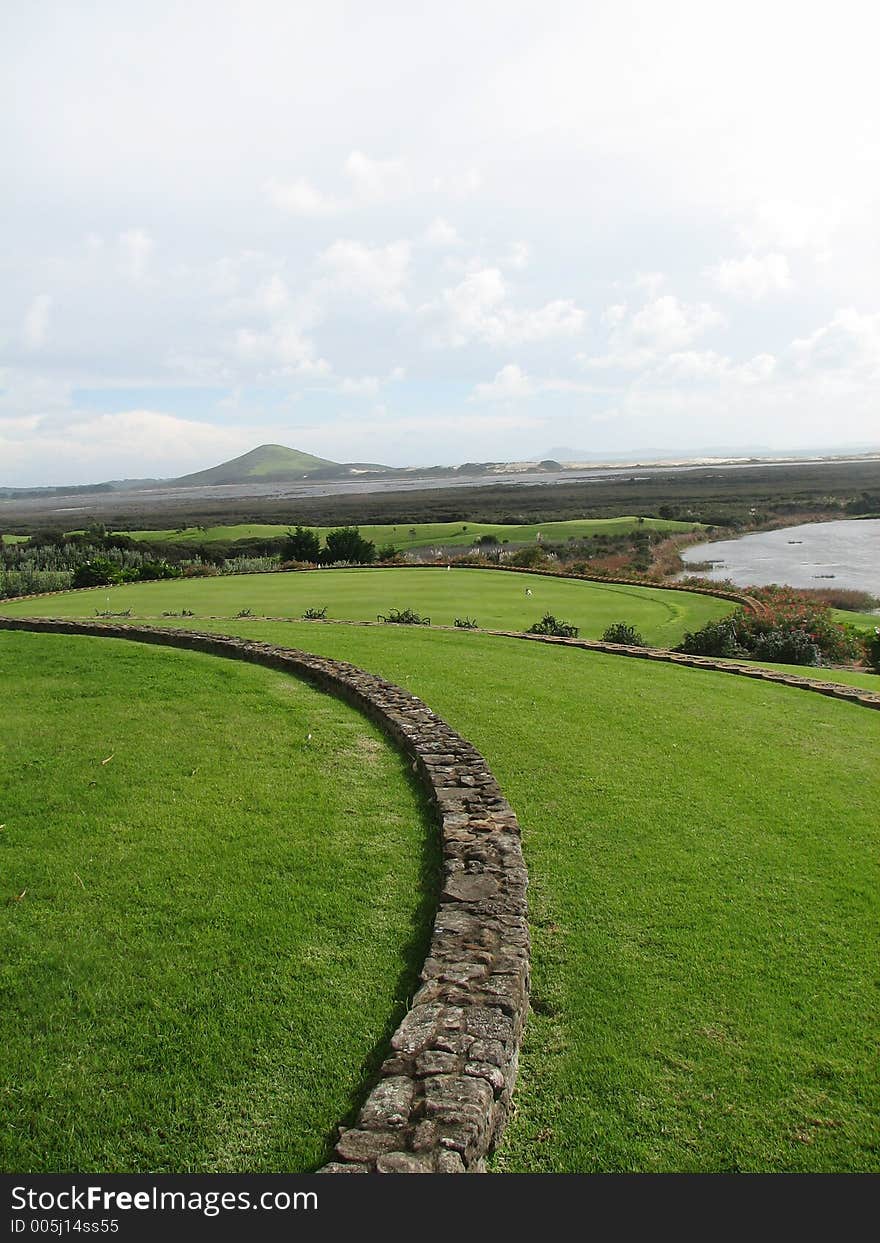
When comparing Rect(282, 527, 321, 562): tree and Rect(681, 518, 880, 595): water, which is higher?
Rect(282, 527, 321, 562): tree

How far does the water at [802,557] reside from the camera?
3203 centimetres

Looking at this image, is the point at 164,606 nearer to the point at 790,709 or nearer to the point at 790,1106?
the point at 790,709

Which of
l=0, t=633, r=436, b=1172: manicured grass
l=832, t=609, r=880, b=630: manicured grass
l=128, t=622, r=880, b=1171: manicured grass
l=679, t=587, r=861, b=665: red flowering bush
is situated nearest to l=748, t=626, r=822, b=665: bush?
l=679, t=587, r=861, b=665: red flowering bush

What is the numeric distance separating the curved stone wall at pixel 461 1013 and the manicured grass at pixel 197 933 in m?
0.15

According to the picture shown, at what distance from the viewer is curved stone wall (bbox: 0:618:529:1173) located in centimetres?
254

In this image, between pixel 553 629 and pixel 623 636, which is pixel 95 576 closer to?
pixel 553 629

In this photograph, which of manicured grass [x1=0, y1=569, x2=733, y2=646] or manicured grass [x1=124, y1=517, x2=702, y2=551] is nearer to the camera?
manicured grass [x1=0, y1=569, x2=733, y2=646]

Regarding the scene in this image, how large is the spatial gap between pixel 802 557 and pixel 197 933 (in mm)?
42054

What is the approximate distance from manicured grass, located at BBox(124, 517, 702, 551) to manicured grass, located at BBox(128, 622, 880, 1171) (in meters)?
37.7

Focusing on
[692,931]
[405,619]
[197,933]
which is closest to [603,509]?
[405,619]

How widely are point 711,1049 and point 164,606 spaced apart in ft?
52.4

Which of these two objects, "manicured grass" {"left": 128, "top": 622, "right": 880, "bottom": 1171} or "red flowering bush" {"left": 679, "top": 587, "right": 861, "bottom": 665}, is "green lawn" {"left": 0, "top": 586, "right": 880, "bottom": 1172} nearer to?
"manicured grass" {"left": 128, "top": 622, "right": 880, "bottom": 1171}

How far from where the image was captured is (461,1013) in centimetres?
316

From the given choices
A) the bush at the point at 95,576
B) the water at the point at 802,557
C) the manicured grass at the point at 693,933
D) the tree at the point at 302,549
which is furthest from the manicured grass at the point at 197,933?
the water at the point at 802,557
